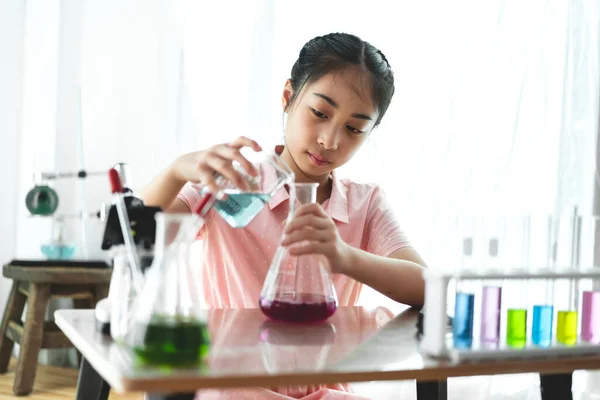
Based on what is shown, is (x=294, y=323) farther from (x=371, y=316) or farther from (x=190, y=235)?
(x=190, y=235)

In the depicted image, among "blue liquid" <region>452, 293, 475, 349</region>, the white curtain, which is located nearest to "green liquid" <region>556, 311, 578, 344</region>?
"blue liquid" <region>452, 293, 475, 349</region>

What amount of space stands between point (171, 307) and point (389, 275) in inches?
20.2

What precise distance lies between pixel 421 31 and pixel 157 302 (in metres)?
1.85

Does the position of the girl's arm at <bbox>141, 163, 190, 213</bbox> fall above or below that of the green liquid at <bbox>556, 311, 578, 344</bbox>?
above

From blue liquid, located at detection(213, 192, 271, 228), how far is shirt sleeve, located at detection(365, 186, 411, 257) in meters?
0.44

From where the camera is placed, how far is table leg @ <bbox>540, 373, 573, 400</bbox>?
990mm

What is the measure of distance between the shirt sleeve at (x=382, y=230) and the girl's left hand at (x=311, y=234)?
42 cm

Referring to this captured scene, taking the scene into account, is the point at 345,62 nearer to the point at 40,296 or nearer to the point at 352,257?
the point at 352,257

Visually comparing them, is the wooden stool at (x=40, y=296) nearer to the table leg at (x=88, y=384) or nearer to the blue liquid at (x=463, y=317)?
the table leg at (x=88, y=384)

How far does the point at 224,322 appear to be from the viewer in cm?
98

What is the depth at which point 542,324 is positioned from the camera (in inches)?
35.1

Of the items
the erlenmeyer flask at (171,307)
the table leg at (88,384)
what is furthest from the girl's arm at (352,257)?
the table leg at (88,384)

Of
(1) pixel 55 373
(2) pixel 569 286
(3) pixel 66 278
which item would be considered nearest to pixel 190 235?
(2) pixel 569 286

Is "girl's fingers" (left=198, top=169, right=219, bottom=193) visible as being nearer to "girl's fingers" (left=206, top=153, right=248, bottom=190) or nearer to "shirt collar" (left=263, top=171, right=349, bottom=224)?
"girl's fingers" (left=206, top=153, right=248, bottom=190)
